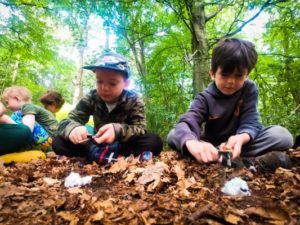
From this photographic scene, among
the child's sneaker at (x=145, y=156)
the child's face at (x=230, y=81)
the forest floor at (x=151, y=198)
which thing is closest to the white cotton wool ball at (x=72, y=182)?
the forest floor at (x=151, y=198)

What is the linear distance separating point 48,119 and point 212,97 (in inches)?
121

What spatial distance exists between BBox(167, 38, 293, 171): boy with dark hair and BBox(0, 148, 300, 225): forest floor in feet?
0.67

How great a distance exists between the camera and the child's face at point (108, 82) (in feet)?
9.52

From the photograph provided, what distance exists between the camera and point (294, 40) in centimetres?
543

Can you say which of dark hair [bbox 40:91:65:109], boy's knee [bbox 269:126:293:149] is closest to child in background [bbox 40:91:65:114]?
dark hair [bbox 40:91:65:109]

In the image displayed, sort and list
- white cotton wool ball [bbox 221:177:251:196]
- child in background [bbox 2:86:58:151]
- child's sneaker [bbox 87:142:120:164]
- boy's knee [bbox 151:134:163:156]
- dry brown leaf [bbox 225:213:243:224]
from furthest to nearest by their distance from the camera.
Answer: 1. child in background [bbox 2:86:58:151]
2. boy's knee [bbox 151:134:163:156]
3. child's sneaker [bbox 87:142:120:164]
4. white cotton wool ball [bbox 221:177:251:196]
5. dry brown leaf [bbox 225:213:243:224]

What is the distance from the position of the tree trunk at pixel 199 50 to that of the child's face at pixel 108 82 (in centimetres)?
213

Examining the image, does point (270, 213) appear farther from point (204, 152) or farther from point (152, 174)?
point (152, 174)

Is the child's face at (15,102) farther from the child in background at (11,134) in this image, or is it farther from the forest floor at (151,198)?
the forest floor at (151,198)

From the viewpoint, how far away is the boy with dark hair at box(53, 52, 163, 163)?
2.83m

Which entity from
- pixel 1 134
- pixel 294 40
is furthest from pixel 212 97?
pixel 294 40

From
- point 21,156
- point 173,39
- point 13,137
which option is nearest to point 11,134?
point 13,137

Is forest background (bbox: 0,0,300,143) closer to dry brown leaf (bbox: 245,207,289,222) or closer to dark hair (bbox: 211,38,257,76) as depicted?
dark hair (bbox: 211,38,257,76)

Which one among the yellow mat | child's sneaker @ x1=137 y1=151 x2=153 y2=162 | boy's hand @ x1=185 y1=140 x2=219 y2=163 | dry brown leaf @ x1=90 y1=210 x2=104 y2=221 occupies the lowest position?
the yellow mat
